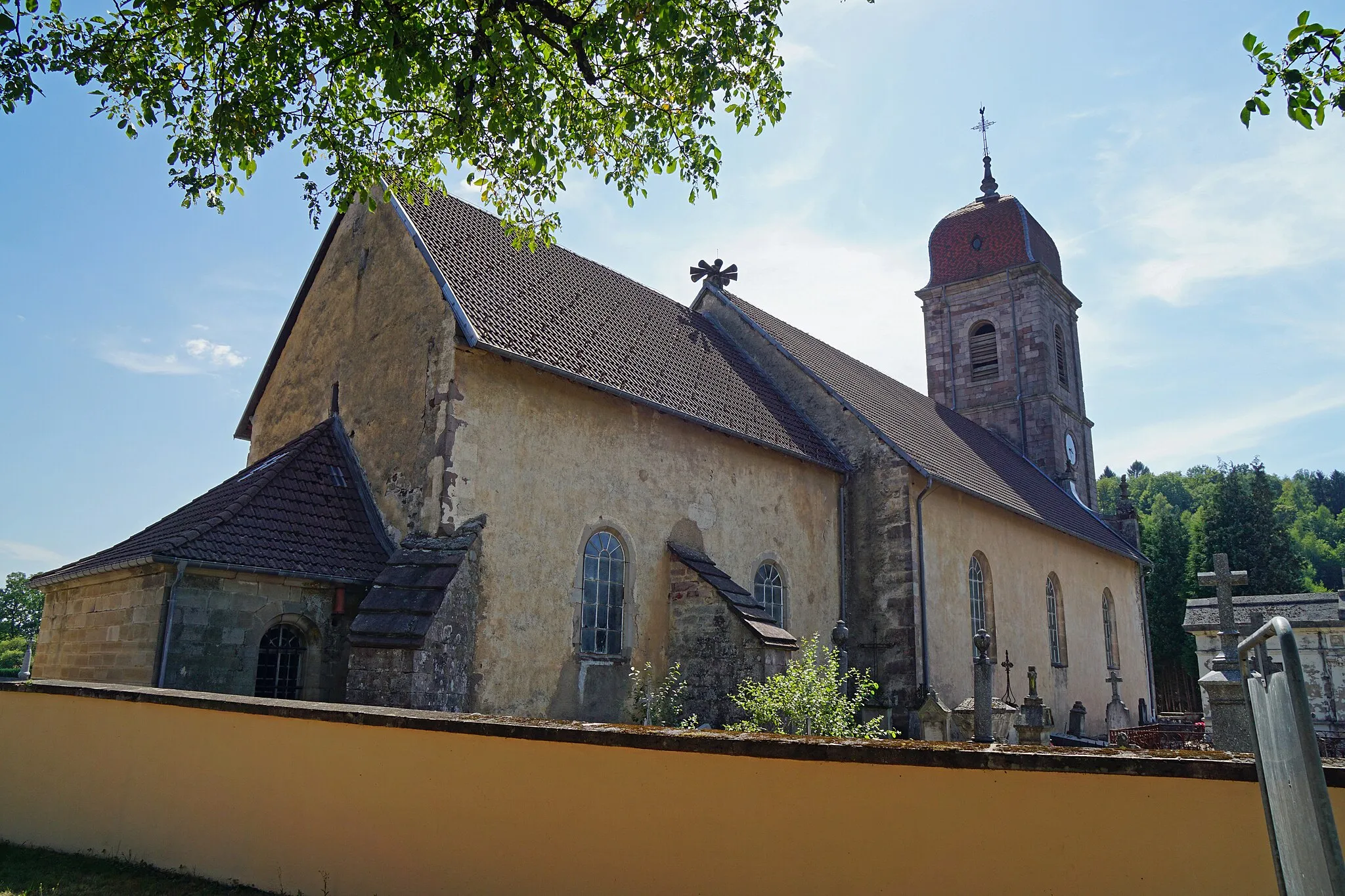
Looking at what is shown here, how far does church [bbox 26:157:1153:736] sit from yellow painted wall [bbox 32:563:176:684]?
0.05 meters

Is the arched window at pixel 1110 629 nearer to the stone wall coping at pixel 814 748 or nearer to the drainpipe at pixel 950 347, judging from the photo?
the drainpipe at pixel 950 347

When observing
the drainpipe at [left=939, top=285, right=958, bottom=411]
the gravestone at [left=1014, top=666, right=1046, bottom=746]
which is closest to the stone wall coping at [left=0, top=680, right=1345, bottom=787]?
the gravestone at [left=1014, top=666, right=1046, bottom=746]

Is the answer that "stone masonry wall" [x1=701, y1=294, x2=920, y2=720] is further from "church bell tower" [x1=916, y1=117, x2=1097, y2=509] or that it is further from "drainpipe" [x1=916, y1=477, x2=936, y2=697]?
"church bell tower" [x1=916, y1=117, x2=1097, y2=509]

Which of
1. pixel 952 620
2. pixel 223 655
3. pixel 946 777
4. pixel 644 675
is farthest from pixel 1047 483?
pixel 946 777

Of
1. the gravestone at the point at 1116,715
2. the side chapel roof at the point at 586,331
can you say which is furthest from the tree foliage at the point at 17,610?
the gravestone at the point at 1116,715

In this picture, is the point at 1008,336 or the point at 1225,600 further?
the point at 1008,336

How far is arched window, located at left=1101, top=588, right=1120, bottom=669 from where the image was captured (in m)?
25.9

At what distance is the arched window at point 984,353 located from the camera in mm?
30062

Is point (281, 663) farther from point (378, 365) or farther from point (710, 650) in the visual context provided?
point (710, 650)

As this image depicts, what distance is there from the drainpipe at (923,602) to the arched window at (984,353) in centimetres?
1365

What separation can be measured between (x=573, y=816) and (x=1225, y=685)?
31.0ft

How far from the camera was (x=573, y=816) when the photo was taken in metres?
5.28

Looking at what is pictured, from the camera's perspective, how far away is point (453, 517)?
11492mm

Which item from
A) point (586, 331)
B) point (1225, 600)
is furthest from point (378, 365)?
point (1225, 600)
